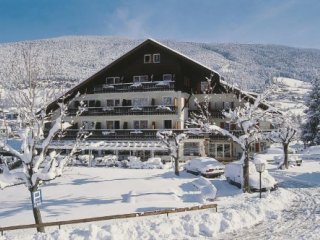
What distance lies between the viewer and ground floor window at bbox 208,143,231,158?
4722 centimetres

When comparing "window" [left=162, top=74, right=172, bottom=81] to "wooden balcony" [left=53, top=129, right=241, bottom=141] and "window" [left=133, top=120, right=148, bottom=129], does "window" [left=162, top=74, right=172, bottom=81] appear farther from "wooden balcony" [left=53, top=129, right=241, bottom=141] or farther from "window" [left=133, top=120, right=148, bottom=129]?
"wooden balcony" [left=53, top=129, right=241, bottom=141]

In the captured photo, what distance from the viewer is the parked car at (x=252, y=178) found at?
27000 millimetres

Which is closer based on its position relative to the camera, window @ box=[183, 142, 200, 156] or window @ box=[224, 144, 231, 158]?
window @ box=[183, 142, 200, 156]

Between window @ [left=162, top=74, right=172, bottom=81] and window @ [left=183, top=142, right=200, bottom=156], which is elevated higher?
window @ [left=162, top=74, right=172, bottom=81]

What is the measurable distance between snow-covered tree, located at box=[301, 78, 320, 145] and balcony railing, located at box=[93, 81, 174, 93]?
23.0 m

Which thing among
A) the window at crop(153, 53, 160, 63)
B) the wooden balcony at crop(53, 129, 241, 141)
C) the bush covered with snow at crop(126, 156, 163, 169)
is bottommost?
the bush covered with snow at crop(126, 156, 163, 169)

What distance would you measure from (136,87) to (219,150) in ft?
37.4

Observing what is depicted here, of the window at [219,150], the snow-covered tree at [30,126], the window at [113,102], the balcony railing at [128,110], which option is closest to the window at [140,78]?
the window at [113,102]

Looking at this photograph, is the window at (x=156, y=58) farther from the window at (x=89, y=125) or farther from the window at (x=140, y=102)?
the window at (x=89, y=125)

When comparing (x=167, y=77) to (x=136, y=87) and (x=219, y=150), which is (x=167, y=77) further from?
(x=219, y=150)

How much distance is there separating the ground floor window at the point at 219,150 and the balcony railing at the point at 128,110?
19.4ft

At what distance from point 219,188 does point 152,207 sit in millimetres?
7720

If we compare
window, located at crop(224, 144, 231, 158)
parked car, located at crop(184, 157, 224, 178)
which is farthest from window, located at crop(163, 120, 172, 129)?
parked car, located at crop(184, 157, 224, 178)

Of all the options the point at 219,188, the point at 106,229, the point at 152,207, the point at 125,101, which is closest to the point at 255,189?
the point at 219,188
